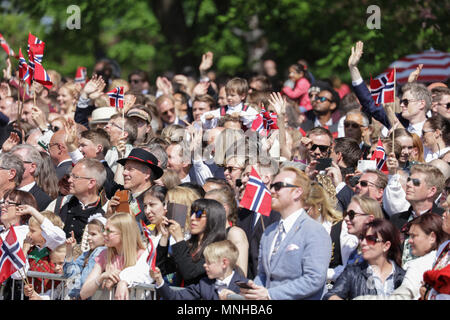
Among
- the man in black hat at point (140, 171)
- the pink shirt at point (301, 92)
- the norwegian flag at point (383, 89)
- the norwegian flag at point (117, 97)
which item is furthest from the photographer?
the pink shirt at point (301, 92)

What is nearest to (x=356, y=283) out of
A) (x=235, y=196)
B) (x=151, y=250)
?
(x=151, y=250)

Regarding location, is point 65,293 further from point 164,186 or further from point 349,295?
point 349,295

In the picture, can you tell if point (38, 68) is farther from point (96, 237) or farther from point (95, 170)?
point (96, 237)

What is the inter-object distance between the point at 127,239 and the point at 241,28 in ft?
38.7

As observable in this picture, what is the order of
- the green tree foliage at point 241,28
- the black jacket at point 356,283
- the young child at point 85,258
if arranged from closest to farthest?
1. the black jacket at point 356,283
2. the young child at point 85,258
3. the green tree foliage at point 241,28

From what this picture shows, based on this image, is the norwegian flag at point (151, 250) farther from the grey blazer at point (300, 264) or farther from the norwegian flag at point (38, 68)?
the norwegian flag at point (38, 68)

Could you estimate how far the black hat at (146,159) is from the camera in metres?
11.1

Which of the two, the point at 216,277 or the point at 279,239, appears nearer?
the point at 279,239

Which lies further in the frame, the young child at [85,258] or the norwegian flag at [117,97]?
the norwegian flag at [117,97]

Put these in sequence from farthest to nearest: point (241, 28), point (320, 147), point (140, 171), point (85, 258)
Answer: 1. point (241, 28)
2. point (320, 147)
3. point (140, 171)
4. point (85, 258)

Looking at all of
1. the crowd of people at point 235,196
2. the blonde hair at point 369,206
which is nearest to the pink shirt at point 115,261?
the crowd of people at point 235,196

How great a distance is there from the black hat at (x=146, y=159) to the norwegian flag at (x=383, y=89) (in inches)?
114

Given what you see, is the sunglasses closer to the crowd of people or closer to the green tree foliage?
the crowd of people

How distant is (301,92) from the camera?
16.1m
